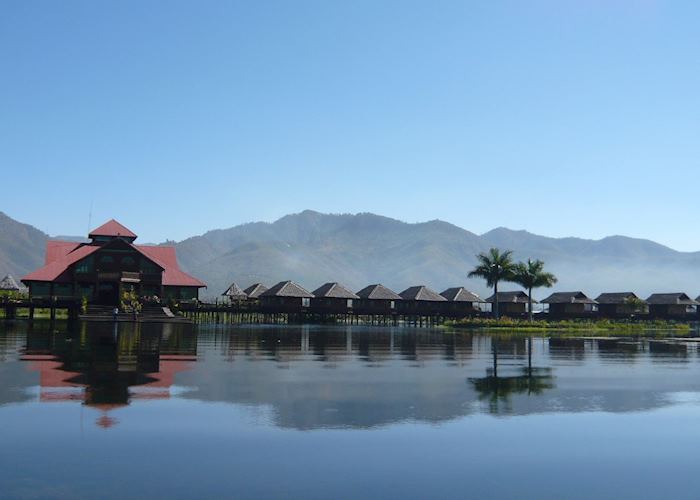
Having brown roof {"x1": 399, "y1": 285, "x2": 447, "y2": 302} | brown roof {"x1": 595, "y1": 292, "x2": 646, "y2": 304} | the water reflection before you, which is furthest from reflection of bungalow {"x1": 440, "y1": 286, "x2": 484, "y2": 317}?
the water reflection

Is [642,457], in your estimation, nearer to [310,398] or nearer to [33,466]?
[310,398]

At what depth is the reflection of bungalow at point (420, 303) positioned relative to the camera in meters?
92.9

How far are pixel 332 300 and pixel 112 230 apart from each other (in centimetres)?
2826

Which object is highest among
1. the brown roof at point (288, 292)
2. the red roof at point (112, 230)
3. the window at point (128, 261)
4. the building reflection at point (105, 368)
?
the red roof at point (112, 230)

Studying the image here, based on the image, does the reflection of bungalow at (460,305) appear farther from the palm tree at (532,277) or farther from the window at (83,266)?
the window at (83,266)

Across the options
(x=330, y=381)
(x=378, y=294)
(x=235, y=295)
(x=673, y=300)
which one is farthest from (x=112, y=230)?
(x=673, y=300)

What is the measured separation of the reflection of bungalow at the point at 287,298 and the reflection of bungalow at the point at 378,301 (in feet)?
25.1

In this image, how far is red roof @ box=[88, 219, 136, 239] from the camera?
82.2 m

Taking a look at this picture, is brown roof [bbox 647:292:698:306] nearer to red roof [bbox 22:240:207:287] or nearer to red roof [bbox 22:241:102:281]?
red roof [bbox 22:240:207:287]

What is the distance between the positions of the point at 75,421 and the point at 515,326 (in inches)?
2739

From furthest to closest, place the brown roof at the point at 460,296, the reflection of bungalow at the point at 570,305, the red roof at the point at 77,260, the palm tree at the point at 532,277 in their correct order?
the reflection of bungalow at the point at 570,305 → the brown roof at the point at 460,296 → the palm tree at the point at 532,277 → the red roof at the point at 77,260

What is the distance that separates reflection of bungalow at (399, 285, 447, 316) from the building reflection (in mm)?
57523

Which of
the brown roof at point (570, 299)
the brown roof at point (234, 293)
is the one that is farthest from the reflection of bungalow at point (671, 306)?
the brown roof at point (234, 293)

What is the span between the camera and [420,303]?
9381 cm
